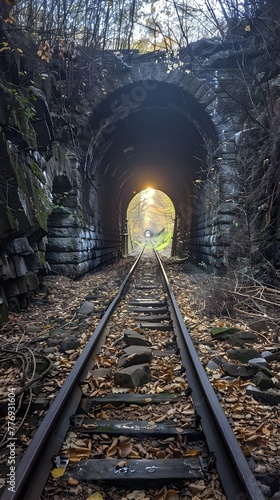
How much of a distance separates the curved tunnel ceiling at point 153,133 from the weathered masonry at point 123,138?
5 centimetres

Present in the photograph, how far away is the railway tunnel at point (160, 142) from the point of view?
29.2ft

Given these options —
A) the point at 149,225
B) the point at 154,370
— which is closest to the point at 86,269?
the point at 154,370

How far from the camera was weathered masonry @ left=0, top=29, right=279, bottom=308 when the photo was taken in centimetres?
556

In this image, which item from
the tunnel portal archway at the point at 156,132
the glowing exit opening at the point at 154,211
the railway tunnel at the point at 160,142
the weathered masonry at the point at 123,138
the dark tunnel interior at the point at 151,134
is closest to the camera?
the weathered masonry at the point at 123,138

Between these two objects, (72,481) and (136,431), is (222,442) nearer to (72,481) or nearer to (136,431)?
(136,431)

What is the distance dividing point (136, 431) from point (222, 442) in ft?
2.05

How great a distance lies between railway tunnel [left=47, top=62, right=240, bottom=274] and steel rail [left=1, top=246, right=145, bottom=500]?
631 cm

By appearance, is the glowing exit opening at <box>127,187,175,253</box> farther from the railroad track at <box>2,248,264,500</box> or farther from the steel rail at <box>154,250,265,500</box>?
the steel rail at <box>154,250,265,500</box>

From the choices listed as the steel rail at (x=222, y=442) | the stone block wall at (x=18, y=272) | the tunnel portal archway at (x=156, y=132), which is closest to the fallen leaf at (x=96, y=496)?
the steel rail at (x=222, y=442)

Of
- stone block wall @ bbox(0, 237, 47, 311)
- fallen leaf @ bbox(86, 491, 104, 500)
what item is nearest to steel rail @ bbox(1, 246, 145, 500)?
fallen leaf @ bbox(86, 491, 104, 500)

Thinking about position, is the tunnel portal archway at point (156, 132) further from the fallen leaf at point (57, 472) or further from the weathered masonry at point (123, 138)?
the fallen leaf at point (57, 472)

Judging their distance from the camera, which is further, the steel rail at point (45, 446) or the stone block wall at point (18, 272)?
the stone block wall at point (18, 272)

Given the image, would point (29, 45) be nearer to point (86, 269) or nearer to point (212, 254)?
point (86, 269)

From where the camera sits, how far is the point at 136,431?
2.14m
